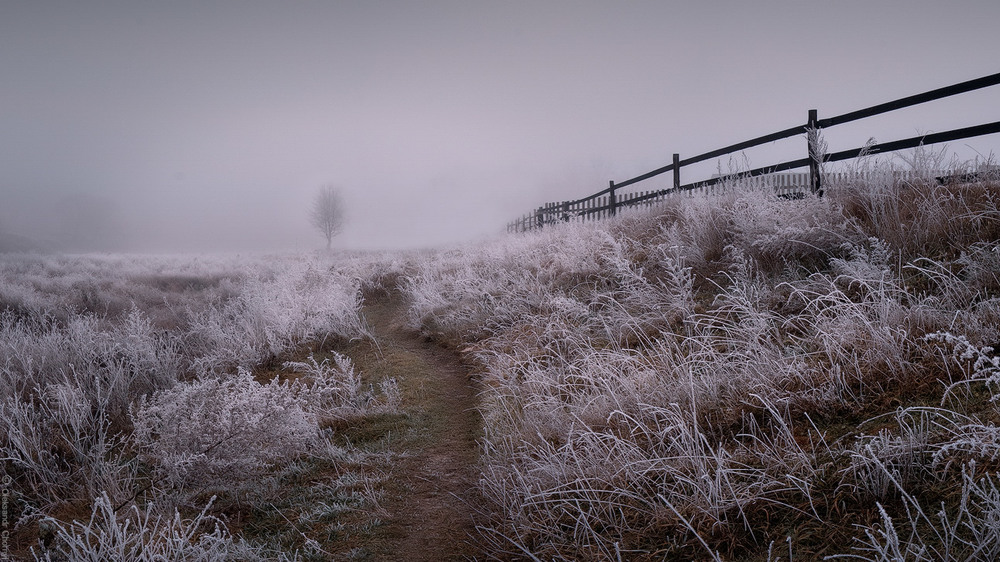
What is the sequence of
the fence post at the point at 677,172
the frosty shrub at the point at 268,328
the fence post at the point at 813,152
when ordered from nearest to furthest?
the fence post at the point at 813,152, the frosty shrub at the point at 268,328, the fence post at the point at 677,172

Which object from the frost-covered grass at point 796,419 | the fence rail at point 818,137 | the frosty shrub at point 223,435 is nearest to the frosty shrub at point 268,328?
the frosty shrub at point 223,435

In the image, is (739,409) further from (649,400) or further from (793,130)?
(793,130)

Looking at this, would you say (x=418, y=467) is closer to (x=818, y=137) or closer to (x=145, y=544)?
(x=145, y=544)

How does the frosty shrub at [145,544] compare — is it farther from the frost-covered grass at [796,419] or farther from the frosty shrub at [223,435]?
the frost-covered grass at [796,419]

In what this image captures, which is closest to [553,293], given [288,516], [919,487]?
[288,516]

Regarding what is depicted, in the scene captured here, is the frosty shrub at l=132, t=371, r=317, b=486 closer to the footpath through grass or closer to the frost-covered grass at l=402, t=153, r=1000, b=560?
the footpath through grass

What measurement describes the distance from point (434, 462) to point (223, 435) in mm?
1706

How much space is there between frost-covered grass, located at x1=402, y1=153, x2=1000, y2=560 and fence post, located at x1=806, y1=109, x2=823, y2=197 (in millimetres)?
1538

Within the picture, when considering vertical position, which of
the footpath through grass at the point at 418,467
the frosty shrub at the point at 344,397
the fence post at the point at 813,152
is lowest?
the footpath through grass at the point at 418,467

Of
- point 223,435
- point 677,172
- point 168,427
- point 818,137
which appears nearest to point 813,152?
point 818,137

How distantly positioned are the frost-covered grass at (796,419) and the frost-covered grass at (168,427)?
1672mm

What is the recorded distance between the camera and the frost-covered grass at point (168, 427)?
3.06 meters

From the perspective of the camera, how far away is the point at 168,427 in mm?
4102

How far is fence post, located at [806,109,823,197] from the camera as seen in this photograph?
7.02 m
